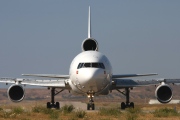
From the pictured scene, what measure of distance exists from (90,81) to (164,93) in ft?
24.8

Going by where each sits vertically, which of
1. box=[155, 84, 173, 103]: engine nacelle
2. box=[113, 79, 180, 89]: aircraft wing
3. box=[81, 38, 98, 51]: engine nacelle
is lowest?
box=[155, 84, 173, 103]: engine nacelle

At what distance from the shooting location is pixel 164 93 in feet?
129

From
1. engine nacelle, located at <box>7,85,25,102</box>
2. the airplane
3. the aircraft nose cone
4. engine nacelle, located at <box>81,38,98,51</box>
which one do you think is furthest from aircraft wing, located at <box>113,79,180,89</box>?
engine nacelle, located at <box>7,85,25,102</box>

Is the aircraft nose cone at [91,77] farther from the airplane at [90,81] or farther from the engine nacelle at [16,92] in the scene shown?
the engine nacelle at [16,92]

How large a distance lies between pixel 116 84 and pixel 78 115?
12158 millimetres

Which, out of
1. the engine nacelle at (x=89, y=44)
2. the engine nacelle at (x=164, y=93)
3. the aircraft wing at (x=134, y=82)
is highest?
the engine nacelle at (x=89, y=44)

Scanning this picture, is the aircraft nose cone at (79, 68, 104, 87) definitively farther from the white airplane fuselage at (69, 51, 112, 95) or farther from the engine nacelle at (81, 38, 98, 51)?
the engine nacelle at (81, 38, 98, 51)

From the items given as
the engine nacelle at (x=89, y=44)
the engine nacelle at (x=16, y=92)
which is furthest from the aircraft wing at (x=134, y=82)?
the engine nacelle at (x=16, y=92)

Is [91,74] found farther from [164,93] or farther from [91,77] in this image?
[164,93]

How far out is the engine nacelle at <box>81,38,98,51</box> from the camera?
1647 inches

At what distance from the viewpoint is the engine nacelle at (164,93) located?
129 ft

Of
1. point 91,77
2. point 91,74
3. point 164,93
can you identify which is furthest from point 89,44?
point 91,77

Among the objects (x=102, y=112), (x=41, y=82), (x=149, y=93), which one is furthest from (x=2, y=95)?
(x=102, y=112)

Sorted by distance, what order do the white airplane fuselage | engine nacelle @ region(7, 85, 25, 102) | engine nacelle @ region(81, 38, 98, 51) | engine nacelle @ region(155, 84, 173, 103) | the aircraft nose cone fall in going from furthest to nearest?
engine nacelle @ region(81, 38, 98, 51)
engine nacelle @ region(7, 85, 25, 102)
engine nacelle @ region(155, 84, 173, 103)
the white airplane fuselage
the aircraft nose cone
